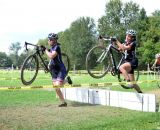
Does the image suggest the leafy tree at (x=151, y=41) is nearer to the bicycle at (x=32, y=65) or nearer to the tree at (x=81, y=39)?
the tree at (x=81, y=39)

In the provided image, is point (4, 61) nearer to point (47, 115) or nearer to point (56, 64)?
point (56, 64)

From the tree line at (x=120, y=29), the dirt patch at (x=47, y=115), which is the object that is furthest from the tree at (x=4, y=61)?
the dirt patch at (x=47, y=115)

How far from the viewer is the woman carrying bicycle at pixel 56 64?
14.2 meters

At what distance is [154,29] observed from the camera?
83125mm

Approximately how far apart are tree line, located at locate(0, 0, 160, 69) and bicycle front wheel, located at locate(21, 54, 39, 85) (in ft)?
206

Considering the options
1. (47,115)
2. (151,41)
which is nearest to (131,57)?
(47,115)

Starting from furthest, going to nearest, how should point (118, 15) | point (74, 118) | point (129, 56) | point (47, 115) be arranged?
point (118, 15), point (129, 56), point (47, 115), point (74, 118)

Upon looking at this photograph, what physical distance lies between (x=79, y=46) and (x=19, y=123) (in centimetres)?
8633

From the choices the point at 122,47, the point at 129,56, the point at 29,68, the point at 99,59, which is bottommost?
the point at 29,68

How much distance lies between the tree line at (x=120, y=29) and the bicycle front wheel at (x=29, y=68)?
62862 millimetres

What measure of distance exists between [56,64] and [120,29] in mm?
71177

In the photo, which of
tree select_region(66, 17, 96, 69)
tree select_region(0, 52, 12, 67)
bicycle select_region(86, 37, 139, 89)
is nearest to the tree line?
tree select_region(66, 17, 96, 69)

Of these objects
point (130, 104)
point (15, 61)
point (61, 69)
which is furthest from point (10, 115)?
point (15, 61)

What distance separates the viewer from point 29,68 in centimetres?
1416
